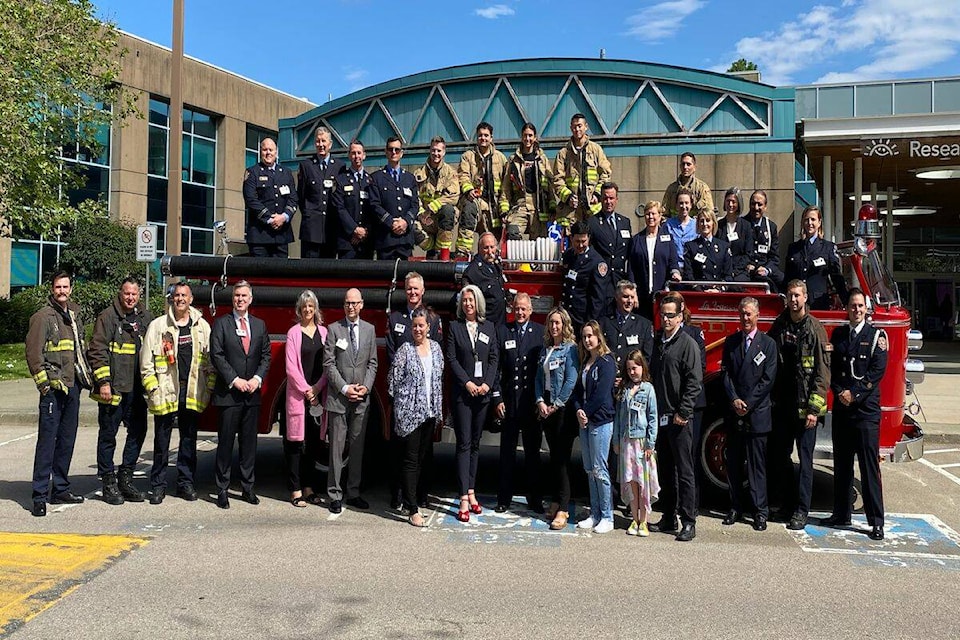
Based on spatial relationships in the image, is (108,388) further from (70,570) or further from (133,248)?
(133,248)

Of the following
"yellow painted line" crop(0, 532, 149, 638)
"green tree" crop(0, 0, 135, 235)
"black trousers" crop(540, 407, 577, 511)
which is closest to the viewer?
"yellow painted line" crop(0, 532, 149, 638)

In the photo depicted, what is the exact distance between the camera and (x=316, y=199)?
8.66 meters

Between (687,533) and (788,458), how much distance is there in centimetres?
123

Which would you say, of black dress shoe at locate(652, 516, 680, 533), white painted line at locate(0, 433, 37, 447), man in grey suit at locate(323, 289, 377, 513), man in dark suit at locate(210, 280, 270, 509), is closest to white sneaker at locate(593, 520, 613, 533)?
black dress shoe at locate(652, 516, 680, 533)

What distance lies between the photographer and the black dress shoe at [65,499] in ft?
23.0

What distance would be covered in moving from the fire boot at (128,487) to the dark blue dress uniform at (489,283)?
11.0 ft

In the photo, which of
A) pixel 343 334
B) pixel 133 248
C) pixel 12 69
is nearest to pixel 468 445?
pixel 343 334

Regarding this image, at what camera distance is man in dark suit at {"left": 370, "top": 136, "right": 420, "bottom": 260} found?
8516 millimetres

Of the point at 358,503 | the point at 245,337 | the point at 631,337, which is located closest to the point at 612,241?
the point at 631,337

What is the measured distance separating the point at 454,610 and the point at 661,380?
8.70 feet

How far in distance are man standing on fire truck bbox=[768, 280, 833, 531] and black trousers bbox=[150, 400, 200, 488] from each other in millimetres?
4879

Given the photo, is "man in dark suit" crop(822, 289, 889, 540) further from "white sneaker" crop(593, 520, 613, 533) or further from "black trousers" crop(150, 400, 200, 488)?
"black trousers" crop(150, 400, 200, 488)

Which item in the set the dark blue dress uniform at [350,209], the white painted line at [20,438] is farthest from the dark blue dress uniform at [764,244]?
the white painted line at [20,438]

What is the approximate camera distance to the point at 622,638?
Result: 433 centimetres
